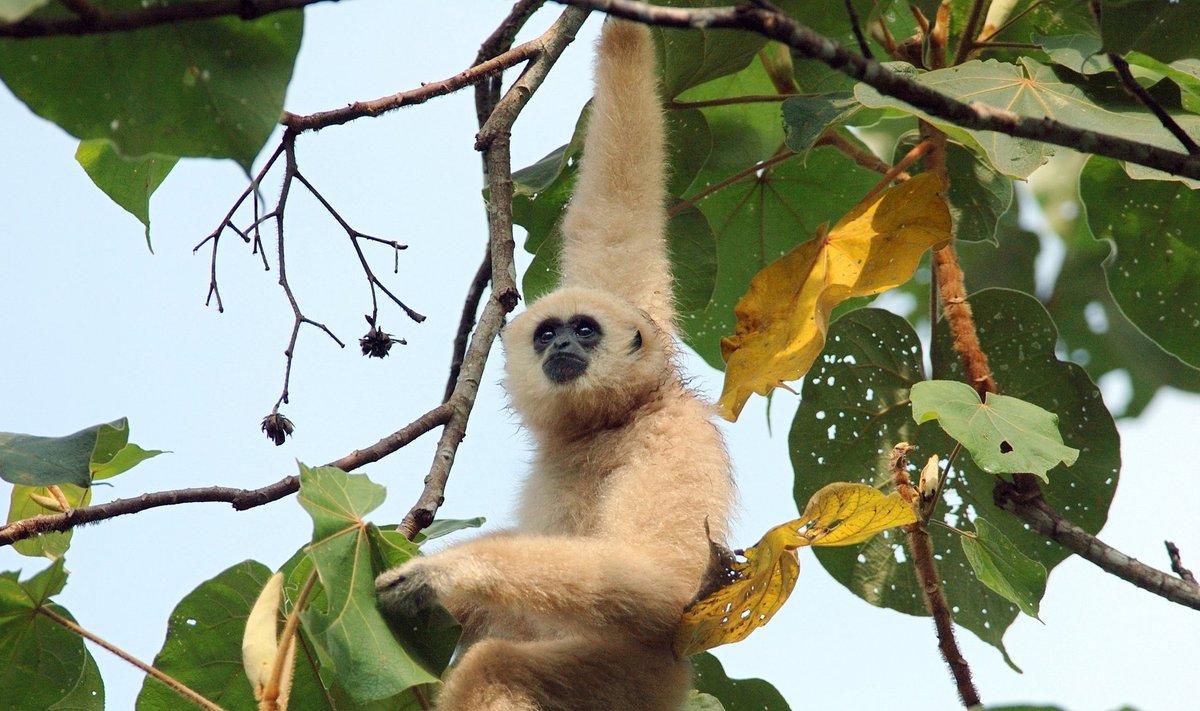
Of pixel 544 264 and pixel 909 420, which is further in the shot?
pixel 544 264

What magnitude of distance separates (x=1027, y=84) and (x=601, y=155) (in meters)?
1.91

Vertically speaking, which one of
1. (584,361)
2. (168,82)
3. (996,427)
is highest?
(584,361)

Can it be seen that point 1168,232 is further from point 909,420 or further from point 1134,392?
point 1134,392

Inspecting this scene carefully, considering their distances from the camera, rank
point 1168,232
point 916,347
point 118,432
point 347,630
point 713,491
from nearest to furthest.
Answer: point 347,630, point 118,432, point 713,491, point 1168,232, point 916,347

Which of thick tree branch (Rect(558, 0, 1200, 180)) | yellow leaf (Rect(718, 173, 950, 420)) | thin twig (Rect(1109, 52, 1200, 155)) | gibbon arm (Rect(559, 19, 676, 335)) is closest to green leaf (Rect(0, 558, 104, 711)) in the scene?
yellow leaf (Rect(718, 173, 950, 420))

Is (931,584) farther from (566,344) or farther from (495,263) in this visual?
(566,344)

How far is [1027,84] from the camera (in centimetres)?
372

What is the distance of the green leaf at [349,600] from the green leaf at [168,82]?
2.79 feet

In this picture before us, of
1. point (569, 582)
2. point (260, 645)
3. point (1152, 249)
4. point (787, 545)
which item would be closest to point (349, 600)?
point (260, 645)

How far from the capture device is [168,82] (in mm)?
2574

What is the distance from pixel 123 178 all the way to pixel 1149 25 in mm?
3230

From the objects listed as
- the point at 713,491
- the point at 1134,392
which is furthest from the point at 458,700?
the point at 1134,392

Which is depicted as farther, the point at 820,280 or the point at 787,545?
the point at 820,280

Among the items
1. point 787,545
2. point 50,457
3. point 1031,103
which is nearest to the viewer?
point 787,545
